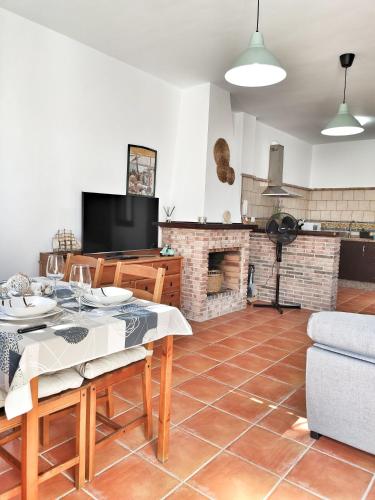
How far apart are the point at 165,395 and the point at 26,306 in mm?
799

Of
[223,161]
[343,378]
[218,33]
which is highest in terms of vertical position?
[218,33]

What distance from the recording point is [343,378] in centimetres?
190

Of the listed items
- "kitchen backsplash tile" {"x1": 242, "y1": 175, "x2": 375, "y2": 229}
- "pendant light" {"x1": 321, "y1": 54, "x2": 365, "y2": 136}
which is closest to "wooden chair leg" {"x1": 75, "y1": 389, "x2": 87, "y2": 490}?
"pendant light" {"x1": 321, "y1": 54, "x2": 365, "y2": 136}

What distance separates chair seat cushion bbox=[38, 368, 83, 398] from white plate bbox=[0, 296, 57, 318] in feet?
0.89

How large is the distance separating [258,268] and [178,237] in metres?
1.72

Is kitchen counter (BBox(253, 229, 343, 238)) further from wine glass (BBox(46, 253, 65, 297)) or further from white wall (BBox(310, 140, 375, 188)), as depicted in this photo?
wine glass (BBox(46, 253, 65, 297))

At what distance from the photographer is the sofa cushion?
181cm

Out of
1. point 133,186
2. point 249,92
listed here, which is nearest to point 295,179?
point 249,92

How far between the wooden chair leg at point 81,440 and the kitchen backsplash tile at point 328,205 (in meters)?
5.17

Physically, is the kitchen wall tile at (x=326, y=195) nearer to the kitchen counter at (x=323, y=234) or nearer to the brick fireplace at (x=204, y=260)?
the kitchen counter at (x=323, y=234)

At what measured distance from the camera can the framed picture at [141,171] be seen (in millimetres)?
4223

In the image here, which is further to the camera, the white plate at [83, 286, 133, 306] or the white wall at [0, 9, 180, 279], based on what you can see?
the white wall at [0, 9, 180, 279]

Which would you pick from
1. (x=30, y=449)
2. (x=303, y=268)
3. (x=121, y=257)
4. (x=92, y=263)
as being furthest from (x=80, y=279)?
(x=303, y=268)

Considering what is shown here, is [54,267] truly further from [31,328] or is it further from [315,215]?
[315,215]
